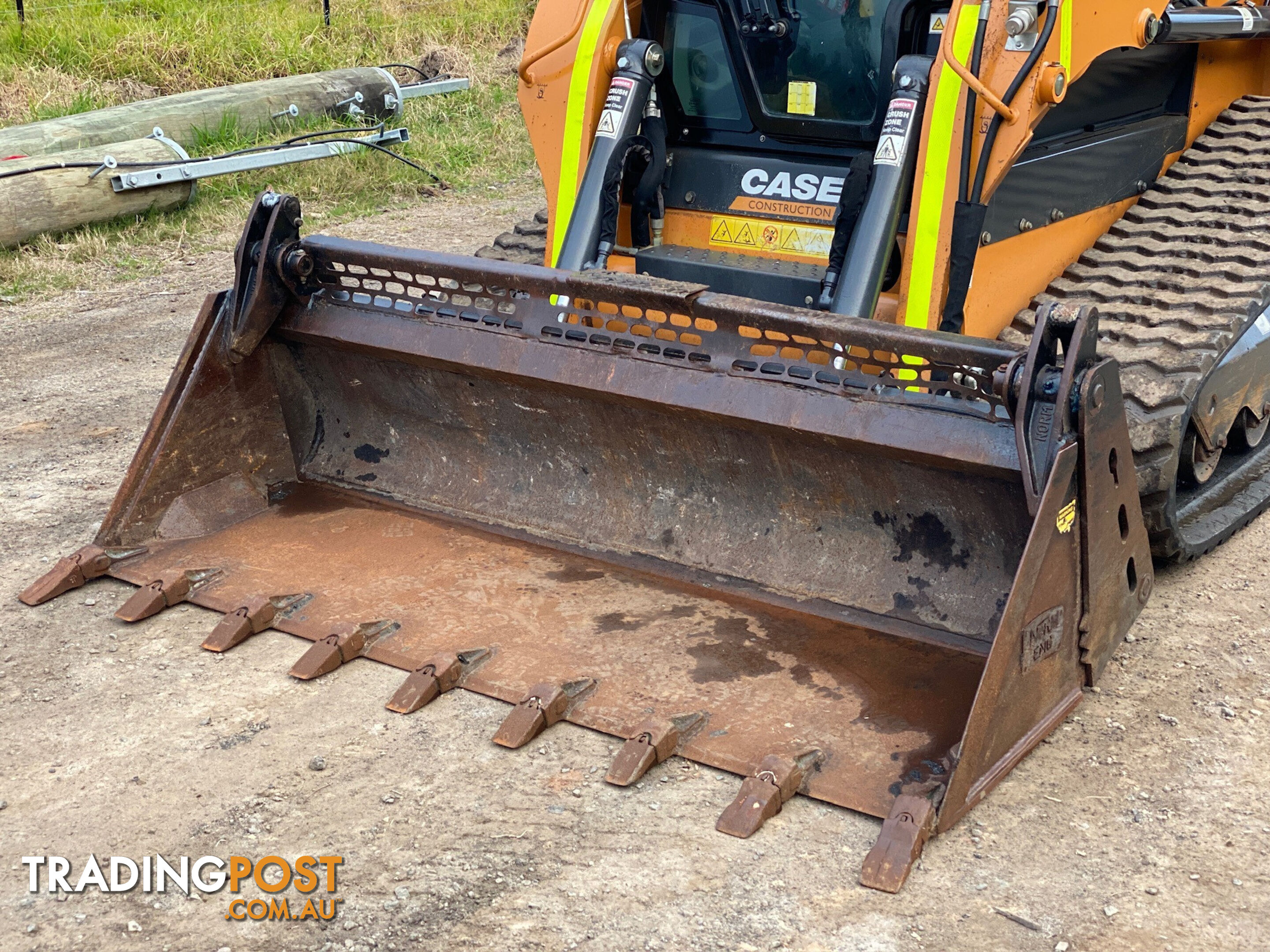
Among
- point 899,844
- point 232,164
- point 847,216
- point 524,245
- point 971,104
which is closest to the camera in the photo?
point 899,844

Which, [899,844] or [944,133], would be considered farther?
[944,133]

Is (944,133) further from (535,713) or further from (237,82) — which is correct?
(237,82)

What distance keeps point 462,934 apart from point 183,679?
4.11 ft

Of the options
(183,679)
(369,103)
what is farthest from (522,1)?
(183,679)

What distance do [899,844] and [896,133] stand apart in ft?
6.50

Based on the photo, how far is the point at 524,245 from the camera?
5.00m

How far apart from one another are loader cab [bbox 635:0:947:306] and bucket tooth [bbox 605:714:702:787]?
5.21ft

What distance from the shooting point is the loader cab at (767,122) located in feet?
13.2

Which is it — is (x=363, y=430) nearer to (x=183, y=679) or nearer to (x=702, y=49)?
(x=183, y=679)

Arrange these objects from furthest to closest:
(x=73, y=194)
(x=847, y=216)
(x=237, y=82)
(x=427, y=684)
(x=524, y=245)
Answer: (x=237, y=82)
(x=73, y=194)
(x=524, y=245)
(x=847, y=216)
(x=427, y=684)

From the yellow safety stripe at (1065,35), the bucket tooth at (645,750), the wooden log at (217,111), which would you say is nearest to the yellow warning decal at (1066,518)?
the bucket tooth at (645,750)

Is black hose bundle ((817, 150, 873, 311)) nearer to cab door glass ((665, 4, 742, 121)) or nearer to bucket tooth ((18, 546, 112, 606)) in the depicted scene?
cab door glass ((665, 4, 742, 121))

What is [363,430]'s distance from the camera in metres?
4.17

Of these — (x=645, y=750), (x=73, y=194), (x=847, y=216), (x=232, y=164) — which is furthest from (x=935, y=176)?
(x=232, y=164)
